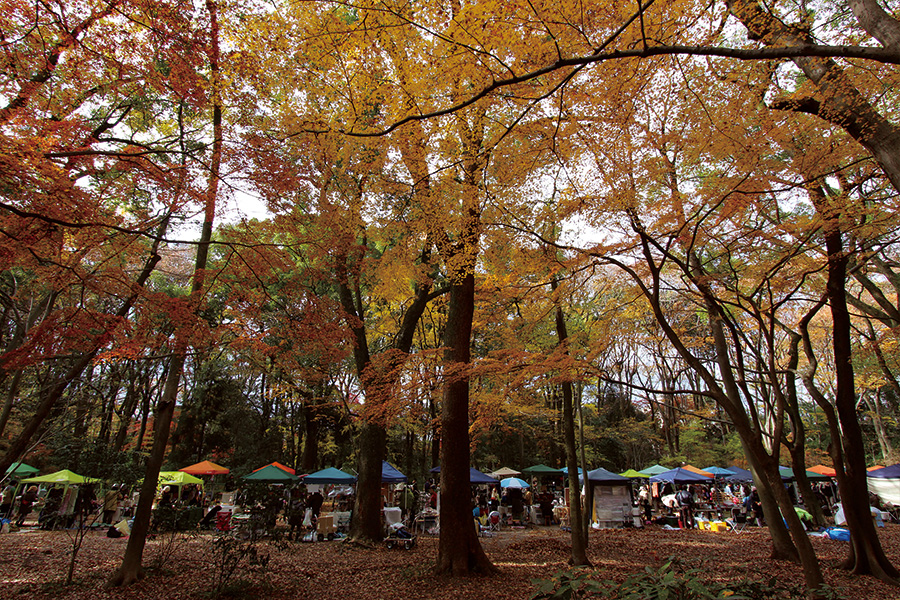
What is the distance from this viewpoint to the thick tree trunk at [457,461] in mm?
6551

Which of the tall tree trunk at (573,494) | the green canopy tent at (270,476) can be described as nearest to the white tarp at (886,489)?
the tall tree trunk at (573,494)

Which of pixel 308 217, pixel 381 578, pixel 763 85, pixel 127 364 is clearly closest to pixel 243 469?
pixel 127 364

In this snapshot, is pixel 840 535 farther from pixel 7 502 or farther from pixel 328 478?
pixel 7 502

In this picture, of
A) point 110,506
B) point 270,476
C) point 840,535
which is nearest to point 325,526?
point 270,476

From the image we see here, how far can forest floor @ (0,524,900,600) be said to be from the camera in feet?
19.1

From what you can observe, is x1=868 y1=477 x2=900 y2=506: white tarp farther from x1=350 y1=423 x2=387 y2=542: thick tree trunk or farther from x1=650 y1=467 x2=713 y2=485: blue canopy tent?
x1=350 y1=423 x2=387 y2=542: thick tree trunk

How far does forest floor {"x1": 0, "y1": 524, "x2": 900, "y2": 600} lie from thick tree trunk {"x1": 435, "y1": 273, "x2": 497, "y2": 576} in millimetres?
320

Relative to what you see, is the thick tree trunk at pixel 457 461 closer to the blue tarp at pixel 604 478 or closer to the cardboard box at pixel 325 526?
the cardboard box at pixel 325 526

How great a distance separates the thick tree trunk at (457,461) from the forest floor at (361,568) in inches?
12.6

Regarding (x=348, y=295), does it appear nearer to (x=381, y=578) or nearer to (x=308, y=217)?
(x=308, y=217)

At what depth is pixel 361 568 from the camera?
7590 millimetres

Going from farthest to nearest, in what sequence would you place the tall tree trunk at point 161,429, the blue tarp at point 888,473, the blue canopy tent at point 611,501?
the blue tarp at point 888,473 < the blue canopy tent at point 611,501 < the tall tree trunk at point 161,429

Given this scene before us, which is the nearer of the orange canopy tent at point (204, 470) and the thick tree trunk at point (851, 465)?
the thick tree trunk at point (851, 465)

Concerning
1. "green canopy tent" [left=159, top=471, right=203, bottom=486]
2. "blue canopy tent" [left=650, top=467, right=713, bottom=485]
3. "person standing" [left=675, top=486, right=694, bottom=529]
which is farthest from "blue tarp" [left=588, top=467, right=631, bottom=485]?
"green canopy tent" [left=159, top=471, right=203, bottom=486]
